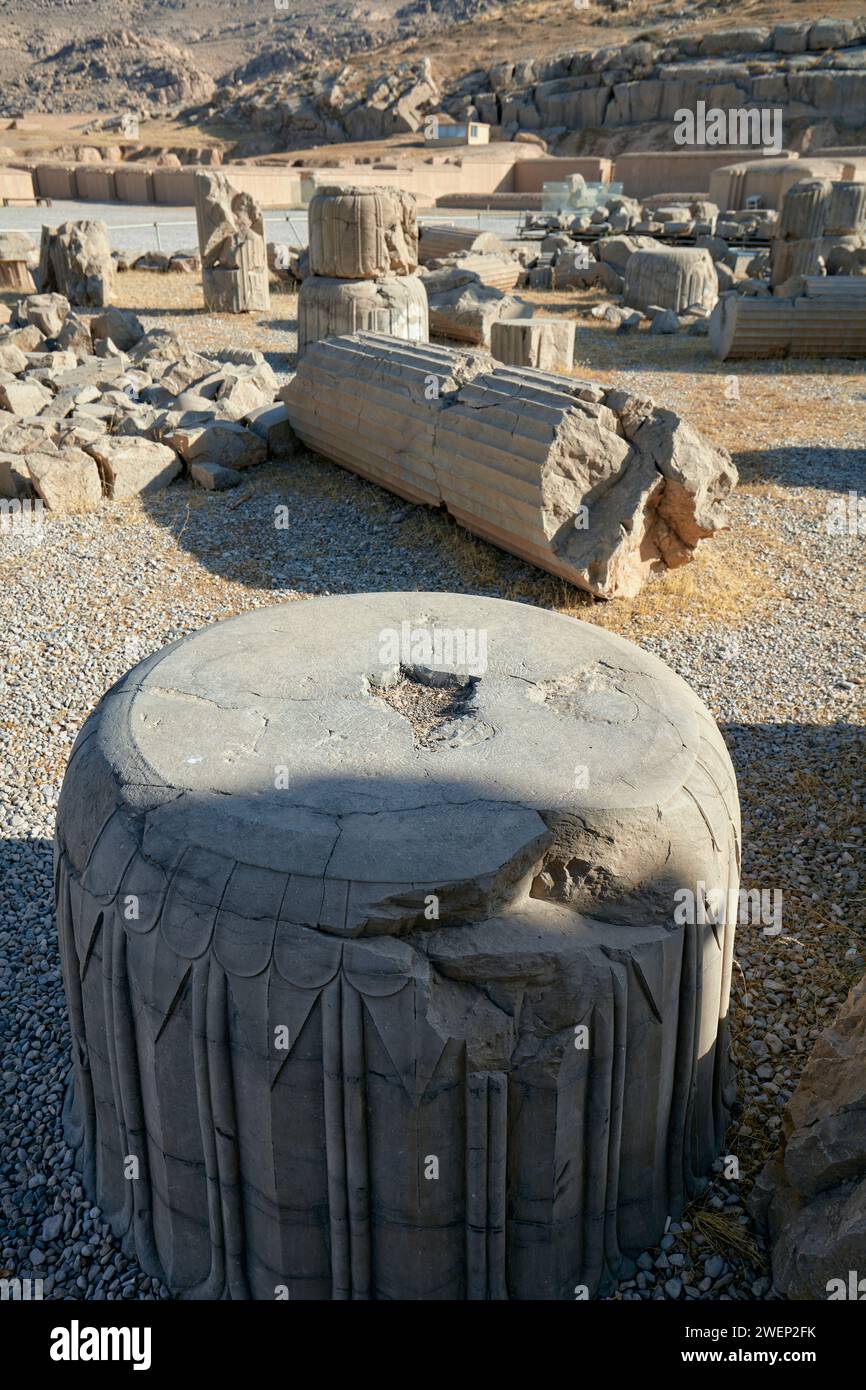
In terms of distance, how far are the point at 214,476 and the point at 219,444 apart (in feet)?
1.35

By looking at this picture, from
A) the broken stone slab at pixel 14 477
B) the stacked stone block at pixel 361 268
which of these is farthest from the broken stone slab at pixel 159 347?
the broken stone slab at pixel 14 477

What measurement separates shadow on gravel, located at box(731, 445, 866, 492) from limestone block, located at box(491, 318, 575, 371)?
108 inches

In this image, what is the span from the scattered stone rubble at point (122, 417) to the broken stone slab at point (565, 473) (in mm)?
2039

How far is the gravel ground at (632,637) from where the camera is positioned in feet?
9.12

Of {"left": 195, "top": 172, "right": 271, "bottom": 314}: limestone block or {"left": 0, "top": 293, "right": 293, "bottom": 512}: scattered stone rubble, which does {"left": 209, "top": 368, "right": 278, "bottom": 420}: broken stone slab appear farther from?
{"left": 195, "top": 172, "right": 271, "bottom": 314}: limestone block

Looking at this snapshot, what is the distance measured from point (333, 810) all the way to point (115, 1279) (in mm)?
1355

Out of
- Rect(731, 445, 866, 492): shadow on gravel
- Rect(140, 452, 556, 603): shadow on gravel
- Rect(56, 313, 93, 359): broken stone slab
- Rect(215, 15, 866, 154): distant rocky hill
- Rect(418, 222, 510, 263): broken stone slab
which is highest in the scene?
Rect(215, 15, 866, 154): distant rocky hill

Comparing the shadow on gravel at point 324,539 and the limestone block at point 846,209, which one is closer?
the shadow on gravel at point 324,539

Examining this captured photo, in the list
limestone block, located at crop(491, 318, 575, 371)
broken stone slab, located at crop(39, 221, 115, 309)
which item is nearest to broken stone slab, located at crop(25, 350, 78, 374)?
broken stone slab, located at crop(39, 221, 115, 309)

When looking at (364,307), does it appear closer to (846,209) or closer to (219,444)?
(219,444)

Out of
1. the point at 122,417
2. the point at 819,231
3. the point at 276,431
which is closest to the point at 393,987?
the point at 276,431

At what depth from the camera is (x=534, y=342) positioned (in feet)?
34.5

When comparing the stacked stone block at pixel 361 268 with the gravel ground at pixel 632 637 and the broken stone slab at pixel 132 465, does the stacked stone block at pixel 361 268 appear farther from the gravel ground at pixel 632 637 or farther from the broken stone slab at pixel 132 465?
the broken stone slab at pixel 132 465

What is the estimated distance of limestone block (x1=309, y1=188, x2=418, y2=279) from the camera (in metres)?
10.0
